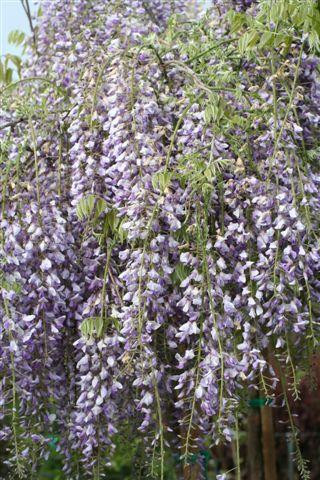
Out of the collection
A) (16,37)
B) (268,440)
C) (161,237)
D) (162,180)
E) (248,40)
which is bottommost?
(268,440)

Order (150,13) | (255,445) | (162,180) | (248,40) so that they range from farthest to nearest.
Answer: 1. (255,445)
2. (150,13)
3. (248,40)
4. (162,180)

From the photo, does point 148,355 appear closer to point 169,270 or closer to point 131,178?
point 169,270

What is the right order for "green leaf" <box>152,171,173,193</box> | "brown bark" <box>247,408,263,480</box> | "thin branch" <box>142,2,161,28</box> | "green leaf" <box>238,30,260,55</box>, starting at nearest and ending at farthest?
"green leaf" <box>152,171,173,193</box>
"green leaf" <box>238,30,260,55</box>
"thin branch" <box>142,2,161,28</box>
"brown bark" <box>247,408,263,480</box>

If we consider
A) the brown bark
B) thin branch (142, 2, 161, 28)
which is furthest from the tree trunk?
thin branch (142, 2, 161, 28)

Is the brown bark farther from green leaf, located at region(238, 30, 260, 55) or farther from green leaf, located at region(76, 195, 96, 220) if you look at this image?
green leaf, located at region(238, 30, 260, 55)

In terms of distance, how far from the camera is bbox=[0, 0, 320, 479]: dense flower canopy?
2.06 metres

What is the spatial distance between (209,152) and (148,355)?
557 mm

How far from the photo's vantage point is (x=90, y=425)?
2201 millimetres

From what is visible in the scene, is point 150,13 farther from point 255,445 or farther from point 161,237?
point 255,445

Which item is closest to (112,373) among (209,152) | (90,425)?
(90,425)

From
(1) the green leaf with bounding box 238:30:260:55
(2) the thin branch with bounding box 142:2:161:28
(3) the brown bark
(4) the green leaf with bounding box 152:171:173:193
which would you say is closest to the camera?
(4) the green leaf with bounding box 152:171:173:193

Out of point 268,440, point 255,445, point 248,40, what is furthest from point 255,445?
point 248,40

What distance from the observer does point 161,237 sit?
2.05m

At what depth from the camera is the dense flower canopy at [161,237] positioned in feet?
6.75
